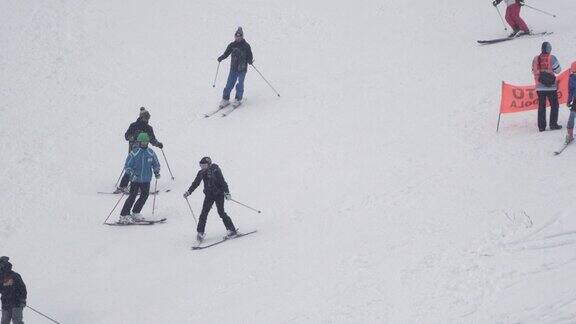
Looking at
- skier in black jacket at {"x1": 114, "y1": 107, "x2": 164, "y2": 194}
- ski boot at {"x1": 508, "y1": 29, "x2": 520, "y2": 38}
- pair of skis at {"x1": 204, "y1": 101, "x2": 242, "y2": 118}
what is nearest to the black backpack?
ski boot at {"x1": 508, "y1": 29, "x2": 520, "y2": 38}

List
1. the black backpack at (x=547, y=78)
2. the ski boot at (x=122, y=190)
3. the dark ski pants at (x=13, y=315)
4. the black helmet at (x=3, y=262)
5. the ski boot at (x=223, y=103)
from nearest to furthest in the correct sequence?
the black helmet at (x=3, y=262) → the dark ski pants at (x=13, y=315) → the black backpack at (x=547, y=78) → the ski boot at (x=122, y=190) → the ski boot at (x=223, y=103)

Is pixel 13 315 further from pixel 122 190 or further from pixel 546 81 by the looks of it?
pixel 546 81

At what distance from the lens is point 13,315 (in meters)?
9.35

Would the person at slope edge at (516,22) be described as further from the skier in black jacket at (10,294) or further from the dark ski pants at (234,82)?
the skier in black jacket at (10,294)

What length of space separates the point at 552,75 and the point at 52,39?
52.9ft

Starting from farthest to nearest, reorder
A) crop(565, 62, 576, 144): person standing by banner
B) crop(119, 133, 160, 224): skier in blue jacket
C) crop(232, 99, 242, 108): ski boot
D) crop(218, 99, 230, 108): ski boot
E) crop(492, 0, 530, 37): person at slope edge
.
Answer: crop(492, 0, 530, 37): person at slope edge → crop(232, 99, 242, 108): ski boot → crop(218, 99, 230, 108): ski boot → crop(119, 133, 160, 224): skier in blue jacket → crop(565, 62, 576, 144): person standing by banner

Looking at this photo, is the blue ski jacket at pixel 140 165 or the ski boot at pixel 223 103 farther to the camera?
the ski boot at pixel 223 103

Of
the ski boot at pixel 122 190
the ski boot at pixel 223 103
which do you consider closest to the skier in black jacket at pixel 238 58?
the ski boot at pixel 223 103

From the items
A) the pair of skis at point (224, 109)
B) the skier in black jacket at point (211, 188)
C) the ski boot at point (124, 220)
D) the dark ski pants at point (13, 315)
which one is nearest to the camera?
the dark ski pants at point (13, 315)

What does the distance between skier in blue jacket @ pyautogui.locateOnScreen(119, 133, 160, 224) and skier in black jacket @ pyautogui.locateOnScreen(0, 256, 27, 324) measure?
3.16 m

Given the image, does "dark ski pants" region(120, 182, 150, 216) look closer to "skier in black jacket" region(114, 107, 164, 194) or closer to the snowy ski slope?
the snowy ski slope

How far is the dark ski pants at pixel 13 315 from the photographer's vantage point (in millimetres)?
9312

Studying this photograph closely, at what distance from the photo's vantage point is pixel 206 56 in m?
20.9

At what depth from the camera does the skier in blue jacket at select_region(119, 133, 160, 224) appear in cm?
1211
